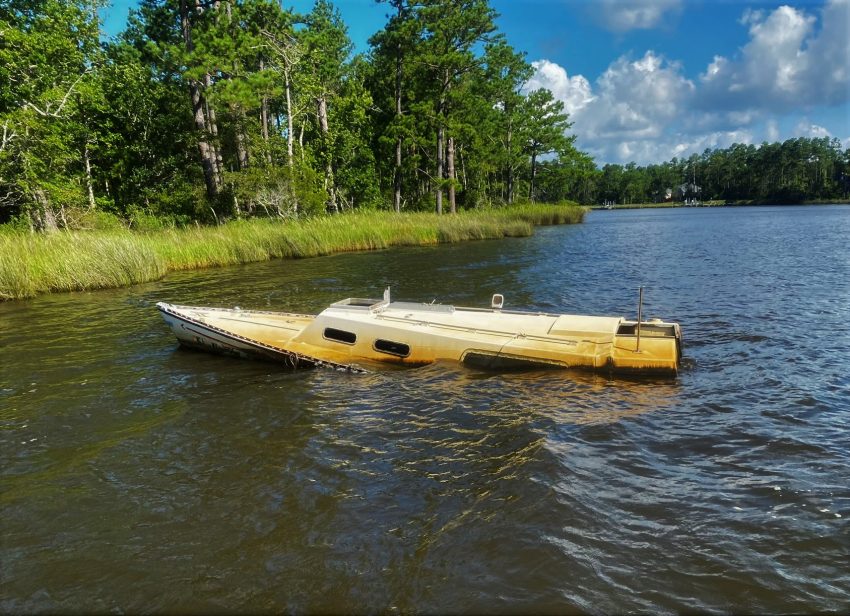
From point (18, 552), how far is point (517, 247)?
29219 mm

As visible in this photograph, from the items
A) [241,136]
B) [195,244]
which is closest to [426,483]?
[195,244]

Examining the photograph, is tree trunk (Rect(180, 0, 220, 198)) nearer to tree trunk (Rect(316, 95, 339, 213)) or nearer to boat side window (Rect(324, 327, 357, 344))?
tree trunk (Rect(316, 95, 339, 213))

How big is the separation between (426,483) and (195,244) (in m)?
22.4

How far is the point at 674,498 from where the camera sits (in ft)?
18.6

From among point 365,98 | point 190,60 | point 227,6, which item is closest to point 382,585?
point 190,60

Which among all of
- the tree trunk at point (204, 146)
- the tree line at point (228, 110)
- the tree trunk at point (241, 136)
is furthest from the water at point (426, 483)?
the tree trunk at point (241, 136)

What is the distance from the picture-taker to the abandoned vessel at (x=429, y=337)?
31.5 ft

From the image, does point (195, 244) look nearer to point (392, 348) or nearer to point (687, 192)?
point (392, 348)

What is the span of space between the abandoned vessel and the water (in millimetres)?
394

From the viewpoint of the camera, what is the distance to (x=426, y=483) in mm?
6156

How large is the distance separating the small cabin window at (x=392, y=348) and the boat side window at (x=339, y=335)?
22.7 inches

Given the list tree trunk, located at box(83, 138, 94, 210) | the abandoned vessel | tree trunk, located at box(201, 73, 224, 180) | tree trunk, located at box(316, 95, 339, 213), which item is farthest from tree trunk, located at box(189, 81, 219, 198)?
the abandoned vessel

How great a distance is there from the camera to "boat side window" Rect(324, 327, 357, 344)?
10.9 m

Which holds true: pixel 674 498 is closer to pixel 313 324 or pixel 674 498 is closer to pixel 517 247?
pixel 313 324
